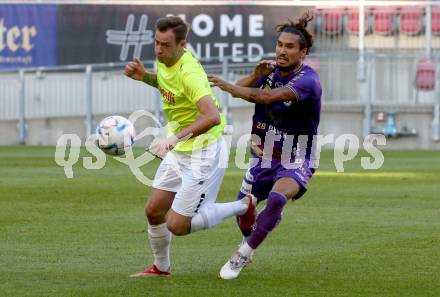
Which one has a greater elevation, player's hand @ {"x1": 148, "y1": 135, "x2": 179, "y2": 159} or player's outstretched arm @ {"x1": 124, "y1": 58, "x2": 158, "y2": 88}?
player's outstretched arm @ {"x1": 124, "y1": 58, "x2": 158, "y2": 88}

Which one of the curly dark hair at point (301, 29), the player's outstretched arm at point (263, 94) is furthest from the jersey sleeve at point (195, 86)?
the curly dark hair at point (301, 29)

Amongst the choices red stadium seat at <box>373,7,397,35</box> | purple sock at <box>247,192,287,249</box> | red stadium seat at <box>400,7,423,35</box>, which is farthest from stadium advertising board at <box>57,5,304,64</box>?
purple sock at <box>247,192,287,249</box>

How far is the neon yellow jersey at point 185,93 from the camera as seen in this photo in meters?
9.10

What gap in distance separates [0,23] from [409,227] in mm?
20162

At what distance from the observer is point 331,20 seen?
102 feet

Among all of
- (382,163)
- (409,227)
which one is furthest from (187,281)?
(382,163)

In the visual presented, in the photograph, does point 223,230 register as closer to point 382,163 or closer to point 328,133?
point 382,163

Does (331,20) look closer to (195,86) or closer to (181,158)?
(181,158)

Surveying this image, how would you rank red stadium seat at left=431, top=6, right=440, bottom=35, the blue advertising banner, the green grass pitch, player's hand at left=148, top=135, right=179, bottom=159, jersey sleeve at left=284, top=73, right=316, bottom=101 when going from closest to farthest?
player's hand at left=148, top=135, right=179, bottom=159 → the green grass pitch → jersey sleeve at left=284, top=73, right=316, bottom=101 → red stadium seat at left=431, top=6, right=440, bottom=35 → the blue advertising banner

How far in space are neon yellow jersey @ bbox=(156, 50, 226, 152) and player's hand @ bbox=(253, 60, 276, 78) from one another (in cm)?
67

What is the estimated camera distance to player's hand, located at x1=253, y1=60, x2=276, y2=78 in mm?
10031

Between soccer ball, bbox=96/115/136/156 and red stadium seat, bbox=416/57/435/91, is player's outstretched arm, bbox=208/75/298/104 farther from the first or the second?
red stadium seat, bbox=416/57/435/91

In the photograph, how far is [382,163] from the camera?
24.0 metres

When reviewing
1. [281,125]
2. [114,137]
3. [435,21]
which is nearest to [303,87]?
[281,125]
